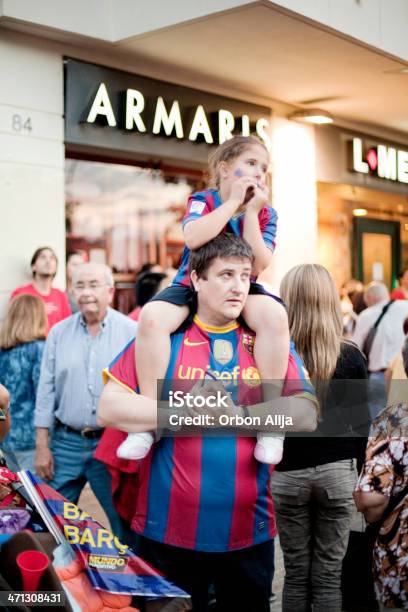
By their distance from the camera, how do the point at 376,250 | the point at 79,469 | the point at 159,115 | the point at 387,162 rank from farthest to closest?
the point at 376,250, the point at 387,162, the point at 159,115, the point at 79,469

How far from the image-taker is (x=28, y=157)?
828 centimetres

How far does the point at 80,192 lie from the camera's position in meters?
10.1

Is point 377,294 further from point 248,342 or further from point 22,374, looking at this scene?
point 248,342

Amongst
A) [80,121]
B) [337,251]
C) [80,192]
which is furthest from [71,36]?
[337,251]

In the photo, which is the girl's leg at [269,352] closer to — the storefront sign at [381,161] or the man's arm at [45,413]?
the man's arm at [45,413]

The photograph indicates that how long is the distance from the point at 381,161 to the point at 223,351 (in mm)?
11571

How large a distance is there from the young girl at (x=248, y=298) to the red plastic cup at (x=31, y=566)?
2.16 feet

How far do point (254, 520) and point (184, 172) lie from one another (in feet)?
27.8


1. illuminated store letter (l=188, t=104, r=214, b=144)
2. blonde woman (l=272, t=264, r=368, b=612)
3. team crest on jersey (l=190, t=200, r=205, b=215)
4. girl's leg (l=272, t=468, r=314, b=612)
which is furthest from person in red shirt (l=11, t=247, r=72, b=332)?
team crest on jersey (l=190, t=200, r=205, b=215)

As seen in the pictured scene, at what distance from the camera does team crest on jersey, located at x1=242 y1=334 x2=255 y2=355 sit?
2936mm

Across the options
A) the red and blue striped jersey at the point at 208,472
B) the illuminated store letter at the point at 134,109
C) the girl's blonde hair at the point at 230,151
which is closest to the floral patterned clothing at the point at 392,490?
the red and blue striped jersey at the point at 208,472

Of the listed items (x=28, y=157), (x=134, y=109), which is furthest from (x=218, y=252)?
(x=134, y=109)

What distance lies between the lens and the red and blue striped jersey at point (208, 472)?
284 centimetres

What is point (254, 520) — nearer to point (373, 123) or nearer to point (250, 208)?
point (250, 208)
